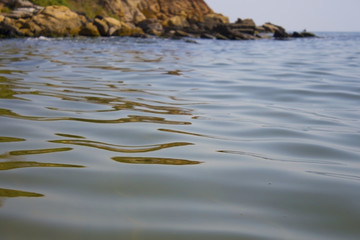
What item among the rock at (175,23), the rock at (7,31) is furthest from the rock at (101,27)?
the rock at (175,23)

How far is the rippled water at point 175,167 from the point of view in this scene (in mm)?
1245

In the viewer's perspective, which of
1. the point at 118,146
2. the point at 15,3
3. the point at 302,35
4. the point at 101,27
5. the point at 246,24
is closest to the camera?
the point at 118,146

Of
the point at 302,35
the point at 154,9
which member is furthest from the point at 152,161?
the point at 154,9

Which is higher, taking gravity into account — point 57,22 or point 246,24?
point 246,24

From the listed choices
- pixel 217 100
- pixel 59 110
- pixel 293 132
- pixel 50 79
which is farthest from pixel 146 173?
pixel 50 79

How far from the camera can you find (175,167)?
182 centimetres

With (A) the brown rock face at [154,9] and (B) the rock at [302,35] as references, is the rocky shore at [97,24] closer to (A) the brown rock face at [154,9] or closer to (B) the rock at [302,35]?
(B) the rock at [302,35]

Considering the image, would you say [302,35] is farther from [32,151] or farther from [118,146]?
[32,151]

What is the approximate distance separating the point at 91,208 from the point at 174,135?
1.12m

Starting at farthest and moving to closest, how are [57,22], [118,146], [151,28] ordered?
[151,28], [57,22], [118,146]

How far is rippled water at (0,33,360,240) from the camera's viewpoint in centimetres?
125

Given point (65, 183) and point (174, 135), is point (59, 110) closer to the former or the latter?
point (174, 135)

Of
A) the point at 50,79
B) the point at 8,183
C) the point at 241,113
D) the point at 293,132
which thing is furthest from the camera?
the point at 50,79

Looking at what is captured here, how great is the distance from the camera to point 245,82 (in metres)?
5.13
